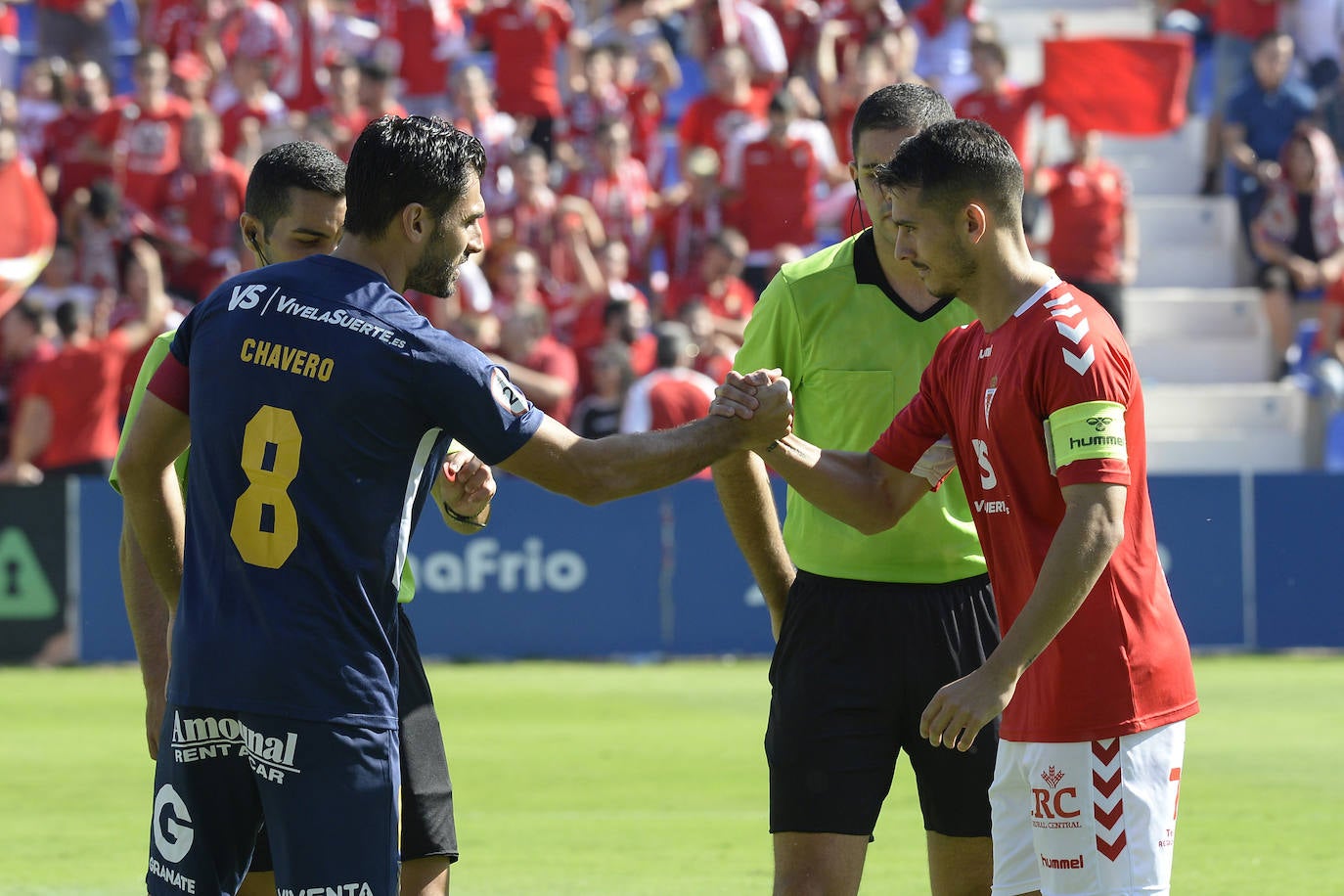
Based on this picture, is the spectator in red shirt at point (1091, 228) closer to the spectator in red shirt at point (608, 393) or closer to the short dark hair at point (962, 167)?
the spectator in red shirt at point (608, 393)

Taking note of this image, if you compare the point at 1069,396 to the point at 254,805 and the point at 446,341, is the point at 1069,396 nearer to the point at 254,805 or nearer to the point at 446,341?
the point at 446,341

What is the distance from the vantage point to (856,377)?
4.97 meters

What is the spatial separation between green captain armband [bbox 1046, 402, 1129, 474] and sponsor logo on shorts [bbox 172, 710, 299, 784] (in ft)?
5.35

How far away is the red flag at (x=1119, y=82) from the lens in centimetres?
1792

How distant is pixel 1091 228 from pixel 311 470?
45.3ft

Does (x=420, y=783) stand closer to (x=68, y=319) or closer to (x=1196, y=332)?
(x=68, y=319)

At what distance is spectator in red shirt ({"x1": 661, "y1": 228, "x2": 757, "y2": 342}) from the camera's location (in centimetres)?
1527

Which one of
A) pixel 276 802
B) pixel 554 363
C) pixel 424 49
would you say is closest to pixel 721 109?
pixel 424 49

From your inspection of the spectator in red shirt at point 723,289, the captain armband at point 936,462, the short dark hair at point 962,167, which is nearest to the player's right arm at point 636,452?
the captain armband at point 936,462

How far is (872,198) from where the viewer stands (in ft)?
15.9

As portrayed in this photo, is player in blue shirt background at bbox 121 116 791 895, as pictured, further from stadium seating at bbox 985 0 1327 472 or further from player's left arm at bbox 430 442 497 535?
stadium seating at bbox 985 0 1327 472

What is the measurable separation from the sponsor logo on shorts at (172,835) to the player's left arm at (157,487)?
0.62 meters

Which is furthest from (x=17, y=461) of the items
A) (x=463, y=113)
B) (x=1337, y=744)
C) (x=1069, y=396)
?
(x=1069, y=396)

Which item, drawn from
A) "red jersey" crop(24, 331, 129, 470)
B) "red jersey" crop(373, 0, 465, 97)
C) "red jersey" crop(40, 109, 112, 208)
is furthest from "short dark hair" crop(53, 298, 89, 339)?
"red jersey" crop(373, 0, 465, 97)
